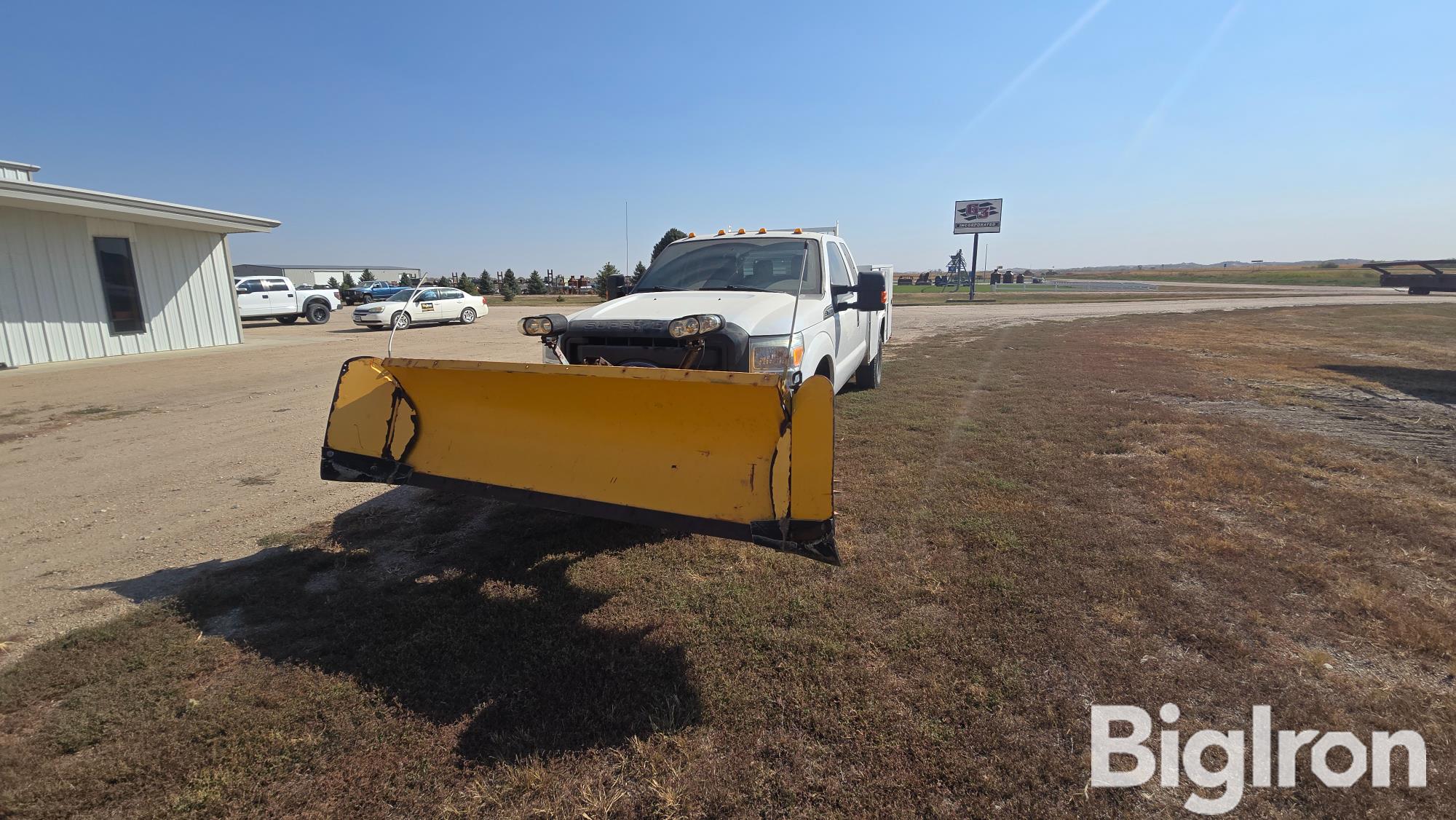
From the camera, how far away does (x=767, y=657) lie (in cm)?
275

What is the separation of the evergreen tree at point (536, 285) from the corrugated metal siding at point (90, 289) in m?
40.8

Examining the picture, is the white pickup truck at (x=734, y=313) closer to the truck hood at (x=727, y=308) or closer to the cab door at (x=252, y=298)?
the truck hood at (x=727, y=308)

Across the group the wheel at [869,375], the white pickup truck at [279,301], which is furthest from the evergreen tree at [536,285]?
the wheel at [869,375]

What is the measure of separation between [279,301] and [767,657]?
27.7 metres

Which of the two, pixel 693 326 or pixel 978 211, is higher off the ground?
pixel 978 211

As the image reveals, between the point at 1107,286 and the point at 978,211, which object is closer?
the point at 978,211

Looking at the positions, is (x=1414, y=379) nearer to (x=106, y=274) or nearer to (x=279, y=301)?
(x=106, y=274)

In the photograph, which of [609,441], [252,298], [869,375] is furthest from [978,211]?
[609,441]

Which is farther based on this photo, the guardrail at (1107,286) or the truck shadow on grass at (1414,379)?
the guardrail at (1107,286)

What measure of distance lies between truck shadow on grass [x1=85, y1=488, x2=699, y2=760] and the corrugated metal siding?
14031mm

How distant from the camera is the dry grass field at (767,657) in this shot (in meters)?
2.09

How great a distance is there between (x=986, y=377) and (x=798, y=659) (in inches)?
330

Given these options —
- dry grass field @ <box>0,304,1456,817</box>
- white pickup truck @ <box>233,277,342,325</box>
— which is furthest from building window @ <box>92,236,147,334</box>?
dry grass field @ <box>0,304,1456,817</box>

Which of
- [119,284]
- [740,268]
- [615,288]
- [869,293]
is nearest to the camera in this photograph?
[869,293]
